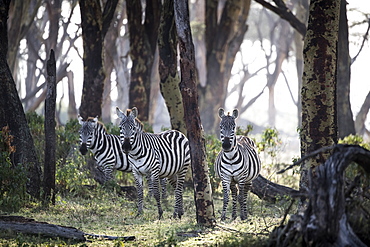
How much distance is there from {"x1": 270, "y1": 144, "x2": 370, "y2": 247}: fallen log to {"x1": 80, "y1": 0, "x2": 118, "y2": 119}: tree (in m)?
12.1

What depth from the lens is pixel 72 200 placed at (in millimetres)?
12391

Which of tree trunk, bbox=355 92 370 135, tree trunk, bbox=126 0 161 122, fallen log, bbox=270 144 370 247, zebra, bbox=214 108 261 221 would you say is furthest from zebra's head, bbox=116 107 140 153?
tree trunk, bbox=355 92 370 135

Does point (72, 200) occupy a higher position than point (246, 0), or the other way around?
point (246, 0)

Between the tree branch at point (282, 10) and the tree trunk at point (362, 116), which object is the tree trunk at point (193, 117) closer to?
the tree branch at point (282, 10)

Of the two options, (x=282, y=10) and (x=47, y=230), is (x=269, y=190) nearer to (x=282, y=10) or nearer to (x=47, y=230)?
(x=47, y=230)

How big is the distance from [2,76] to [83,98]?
6.09 metres

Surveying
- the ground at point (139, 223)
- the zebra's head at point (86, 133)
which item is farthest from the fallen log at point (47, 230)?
the zebra's head at point (86, 133)

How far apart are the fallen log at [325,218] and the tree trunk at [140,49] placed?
14.3m

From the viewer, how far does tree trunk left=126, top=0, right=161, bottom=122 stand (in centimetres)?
1983

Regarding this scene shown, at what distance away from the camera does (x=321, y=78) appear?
347 inches

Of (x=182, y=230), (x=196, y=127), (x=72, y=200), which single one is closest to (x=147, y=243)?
(x=182, y=230)

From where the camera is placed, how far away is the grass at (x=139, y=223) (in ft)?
24.7

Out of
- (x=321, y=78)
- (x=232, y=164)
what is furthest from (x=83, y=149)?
(x=321, y=78)

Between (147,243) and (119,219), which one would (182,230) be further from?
(119,219)
